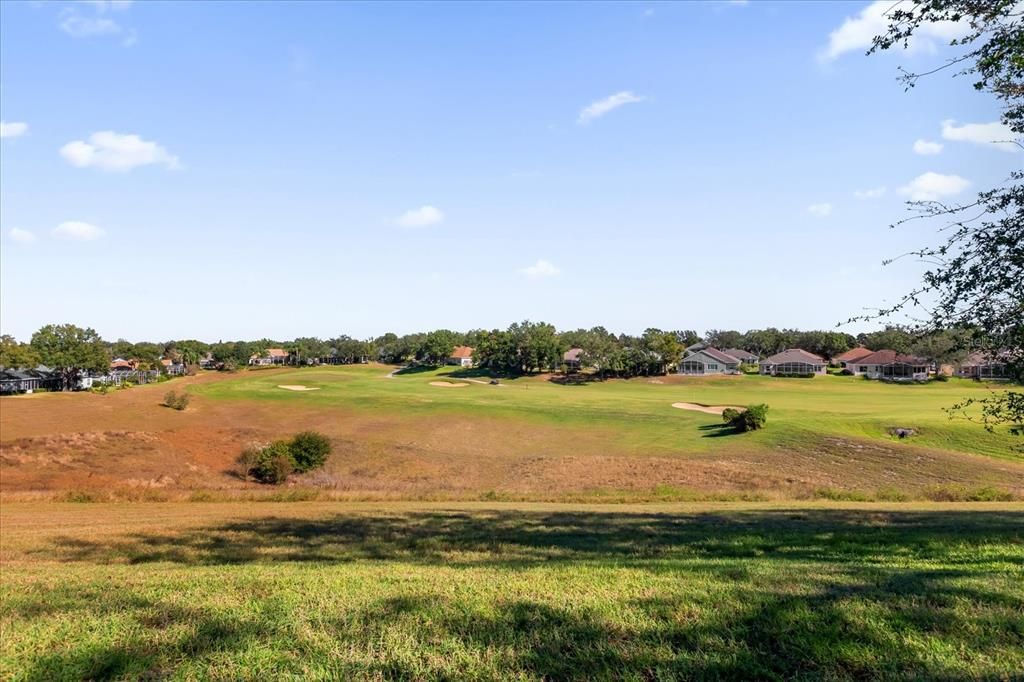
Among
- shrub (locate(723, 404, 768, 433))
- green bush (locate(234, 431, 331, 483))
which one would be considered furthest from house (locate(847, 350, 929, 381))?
green bush (locate(234, 431, 331, 483))

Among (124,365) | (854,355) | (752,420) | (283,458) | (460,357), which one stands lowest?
(283,458)

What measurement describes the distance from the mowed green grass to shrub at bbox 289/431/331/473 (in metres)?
20.6

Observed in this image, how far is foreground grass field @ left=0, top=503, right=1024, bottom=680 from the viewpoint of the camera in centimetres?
453

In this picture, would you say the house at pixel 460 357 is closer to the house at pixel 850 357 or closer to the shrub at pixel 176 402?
the house at pixel 850 357

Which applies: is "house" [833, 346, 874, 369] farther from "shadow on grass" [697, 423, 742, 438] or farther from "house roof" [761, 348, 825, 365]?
"shadow on grass" [697, 423, 742, 438]

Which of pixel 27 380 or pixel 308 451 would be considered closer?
pixel 308 451

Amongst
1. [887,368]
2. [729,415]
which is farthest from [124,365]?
[887,368]

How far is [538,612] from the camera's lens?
222 inches

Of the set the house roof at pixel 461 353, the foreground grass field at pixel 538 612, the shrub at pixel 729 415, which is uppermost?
the house roof at pixel 461 353

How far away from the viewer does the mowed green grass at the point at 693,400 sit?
44781 millimetres

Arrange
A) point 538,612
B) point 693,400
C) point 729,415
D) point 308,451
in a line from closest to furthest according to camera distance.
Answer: point 538,612 → point 308,451 → point 729,415 → point 693,400

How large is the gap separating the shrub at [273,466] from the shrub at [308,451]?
0.61 meters

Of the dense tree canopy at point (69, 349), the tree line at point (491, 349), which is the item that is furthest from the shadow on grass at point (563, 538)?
the dense tree canopy at point (69, 349)

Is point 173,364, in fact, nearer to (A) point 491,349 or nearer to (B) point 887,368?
(A) point 491,349
